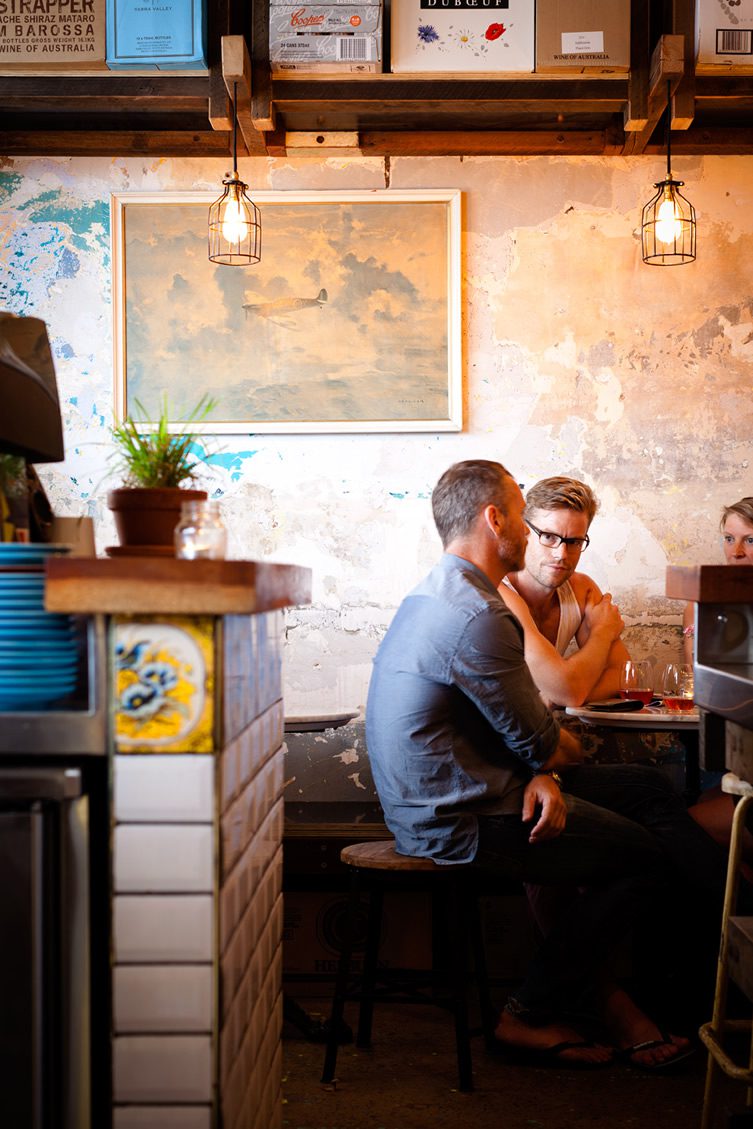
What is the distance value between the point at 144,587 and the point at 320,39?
2.75 metres

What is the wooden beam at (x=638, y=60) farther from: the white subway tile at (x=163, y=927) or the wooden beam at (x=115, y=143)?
the white subway tile at (x=163, y=927)

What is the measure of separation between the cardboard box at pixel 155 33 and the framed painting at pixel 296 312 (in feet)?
1.85

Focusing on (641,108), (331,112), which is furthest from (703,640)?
(331,112)

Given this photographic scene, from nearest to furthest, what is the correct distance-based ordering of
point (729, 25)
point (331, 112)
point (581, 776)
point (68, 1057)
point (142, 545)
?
point (68, 1057), point (142, 545), point (581, 776), point (729, 25), point (331, 112)

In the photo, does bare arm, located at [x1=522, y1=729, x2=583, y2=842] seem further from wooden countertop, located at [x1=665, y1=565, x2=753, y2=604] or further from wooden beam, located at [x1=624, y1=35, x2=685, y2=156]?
wooden beam, located at [x1=624, y1=35, x2=685, y2=156]

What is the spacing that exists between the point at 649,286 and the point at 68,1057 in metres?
3.41

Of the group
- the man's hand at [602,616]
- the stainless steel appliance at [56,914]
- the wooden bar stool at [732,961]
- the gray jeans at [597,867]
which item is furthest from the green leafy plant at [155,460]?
the man's hand at [602,616]

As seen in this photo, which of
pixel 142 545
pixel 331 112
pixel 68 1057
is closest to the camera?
pixel 68 1057

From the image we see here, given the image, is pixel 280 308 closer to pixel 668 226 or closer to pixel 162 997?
pixel 668 226

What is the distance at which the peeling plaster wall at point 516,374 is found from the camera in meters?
3.94

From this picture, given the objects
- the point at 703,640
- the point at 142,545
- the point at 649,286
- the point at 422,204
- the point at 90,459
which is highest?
the point at 422,204

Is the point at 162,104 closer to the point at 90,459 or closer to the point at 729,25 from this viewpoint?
the point at 90,459

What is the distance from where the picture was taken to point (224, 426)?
12.9 feet

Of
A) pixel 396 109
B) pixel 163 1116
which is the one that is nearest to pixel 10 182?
pixel 396 109
